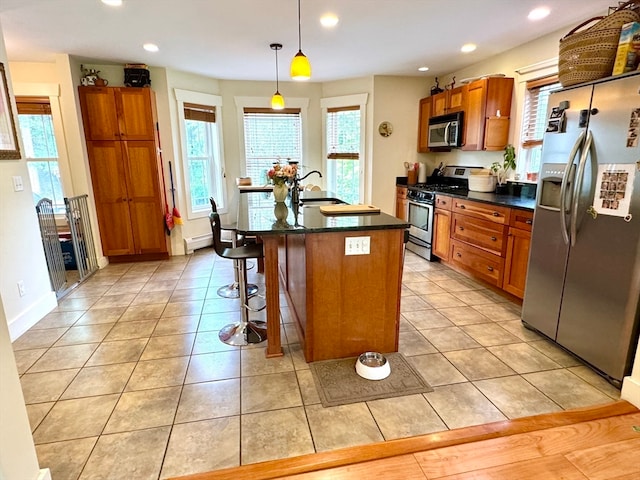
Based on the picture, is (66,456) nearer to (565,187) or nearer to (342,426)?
(342,426)

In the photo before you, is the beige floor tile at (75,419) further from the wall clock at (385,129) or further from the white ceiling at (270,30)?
the wall clock at (385,129)

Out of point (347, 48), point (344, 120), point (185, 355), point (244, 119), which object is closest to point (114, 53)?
point (244, 119)

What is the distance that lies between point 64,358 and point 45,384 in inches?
12.3

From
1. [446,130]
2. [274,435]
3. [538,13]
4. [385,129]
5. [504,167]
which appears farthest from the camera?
[385,129]

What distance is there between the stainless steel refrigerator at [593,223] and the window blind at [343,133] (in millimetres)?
3340

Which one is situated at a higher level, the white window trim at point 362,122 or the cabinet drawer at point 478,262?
the white window trim at point 362,122

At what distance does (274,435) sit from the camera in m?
1.74

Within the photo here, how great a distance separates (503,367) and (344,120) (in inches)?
Result: 174

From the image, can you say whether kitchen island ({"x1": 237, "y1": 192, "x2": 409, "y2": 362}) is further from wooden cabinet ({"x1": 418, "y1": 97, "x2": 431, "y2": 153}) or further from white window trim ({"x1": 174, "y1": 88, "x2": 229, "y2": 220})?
wooden cabinet ({"x1": 418, "y1": 97, "x2": 431, "y2": 153})

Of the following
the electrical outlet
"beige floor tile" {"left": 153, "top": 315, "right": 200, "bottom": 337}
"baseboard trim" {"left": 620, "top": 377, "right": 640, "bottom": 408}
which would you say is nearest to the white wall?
"beige floor tile" {"left": 153, "top": 315, "right": 200, "bottom": 337}

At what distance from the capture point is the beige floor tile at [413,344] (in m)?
2.50

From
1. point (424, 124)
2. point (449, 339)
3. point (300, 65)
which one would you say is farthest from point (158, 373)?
point (424, 124)

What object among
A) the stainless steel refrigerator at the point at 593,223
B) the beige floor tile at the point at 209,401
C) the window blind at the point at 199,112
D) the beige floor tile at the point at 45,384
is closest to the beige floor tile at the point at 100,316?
the beige floor tile at the point at 45,384

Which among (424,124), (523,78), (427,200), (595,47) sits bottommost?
(427,200)
